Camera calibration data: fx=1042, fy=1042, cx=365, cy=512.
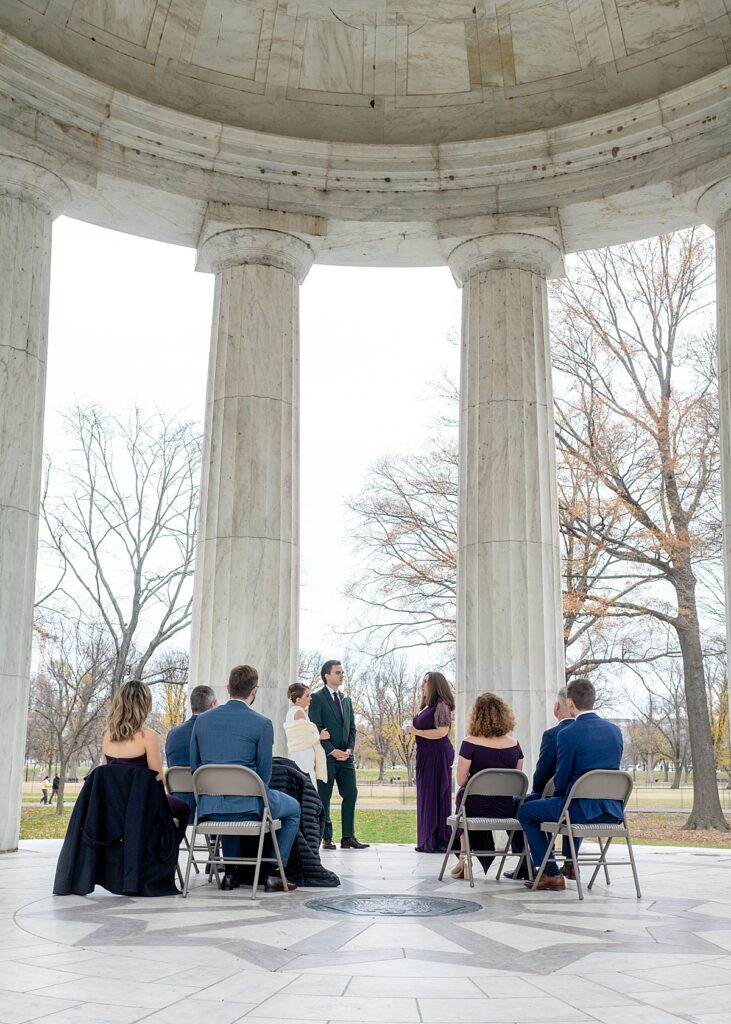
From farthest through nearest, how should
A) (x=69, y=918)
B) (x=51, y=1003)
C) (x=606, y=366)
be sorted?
(x=606, y=366) < (x=69, y=918) < (x=51, y=1003)

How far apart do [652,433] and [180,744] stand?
86.5 feet

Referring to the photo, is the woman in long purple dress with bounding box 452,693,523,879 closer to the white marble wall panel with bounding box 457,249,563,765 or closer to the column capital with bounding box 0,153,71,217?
the white marble wall panel with bounding box 457,249,563,765

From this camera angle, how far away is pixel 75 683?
50.6 meters

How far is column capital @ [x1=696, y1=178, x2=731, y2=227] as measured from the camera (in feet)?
78.6

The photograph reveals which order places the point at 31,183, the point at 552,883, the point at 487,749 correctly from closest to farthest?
the point at 552,883 → the point at 487,749 → the point at 31,183

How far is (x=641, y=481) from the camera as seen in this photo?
3988 centimetres

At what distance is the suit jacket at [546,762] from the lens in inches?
672

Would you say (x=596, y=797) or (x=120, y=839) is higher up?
(x=596, y=797)

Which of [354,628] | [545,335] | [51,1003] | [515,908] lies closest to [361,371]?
[354,628]

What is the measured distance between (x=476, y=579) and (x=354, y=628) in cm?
2143

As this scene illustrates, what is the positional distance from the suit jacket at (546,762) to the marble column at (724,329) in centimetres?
709

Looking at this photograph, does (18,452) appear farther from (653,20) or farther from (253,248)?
(653,20)

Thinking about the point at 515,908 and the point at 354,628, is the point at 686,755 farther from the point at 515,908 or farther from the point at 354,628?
the point at 515,908

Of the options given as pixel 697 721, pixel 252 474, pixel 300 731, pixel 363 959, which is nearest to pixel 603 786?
pixel 363 959
